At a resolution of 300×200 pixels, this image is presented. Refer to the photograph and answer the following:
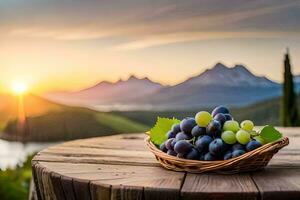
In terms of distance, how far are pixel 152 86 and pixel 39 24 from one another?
118 cm

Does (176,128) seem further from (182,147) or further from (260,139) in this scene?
(260,139)

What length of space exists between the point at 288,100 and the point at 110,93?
5.45 feet

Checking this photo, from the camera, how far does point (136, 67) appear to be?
213 inches

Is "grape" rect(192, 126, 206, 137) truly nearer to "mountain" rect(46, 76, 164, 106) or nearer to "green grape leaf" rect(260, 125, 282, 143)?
"green grape leaf" rect(260, 125, 282, 143)

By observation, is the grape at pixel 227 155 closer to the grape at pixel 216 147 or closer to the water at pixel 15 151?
the grape at pixel 216 147

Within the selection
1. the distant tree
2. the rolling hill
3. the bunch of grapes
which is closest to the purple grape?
the bunch of grapes

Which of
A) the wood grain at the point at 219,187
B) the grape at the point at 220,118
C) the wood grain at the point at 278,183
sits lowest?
the wood grain at the point at 278,183

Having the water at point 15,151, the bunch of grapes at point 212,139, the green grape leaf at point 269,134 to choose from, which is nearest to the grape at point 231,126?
the bunch of grapes at point 212,139

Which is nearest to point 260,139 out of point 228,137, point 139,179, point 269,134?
point 269,134

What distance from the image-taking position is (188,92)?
18.0 ft

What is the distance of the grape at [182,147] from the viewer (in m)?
1.71

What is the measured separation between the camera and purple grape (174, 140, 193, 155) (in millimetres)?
1708

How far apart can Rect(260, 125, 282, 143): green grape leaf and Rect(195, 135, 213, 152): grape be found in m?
0.18

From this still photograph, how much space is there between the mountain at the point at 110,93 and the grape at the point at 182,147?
3.72 m
